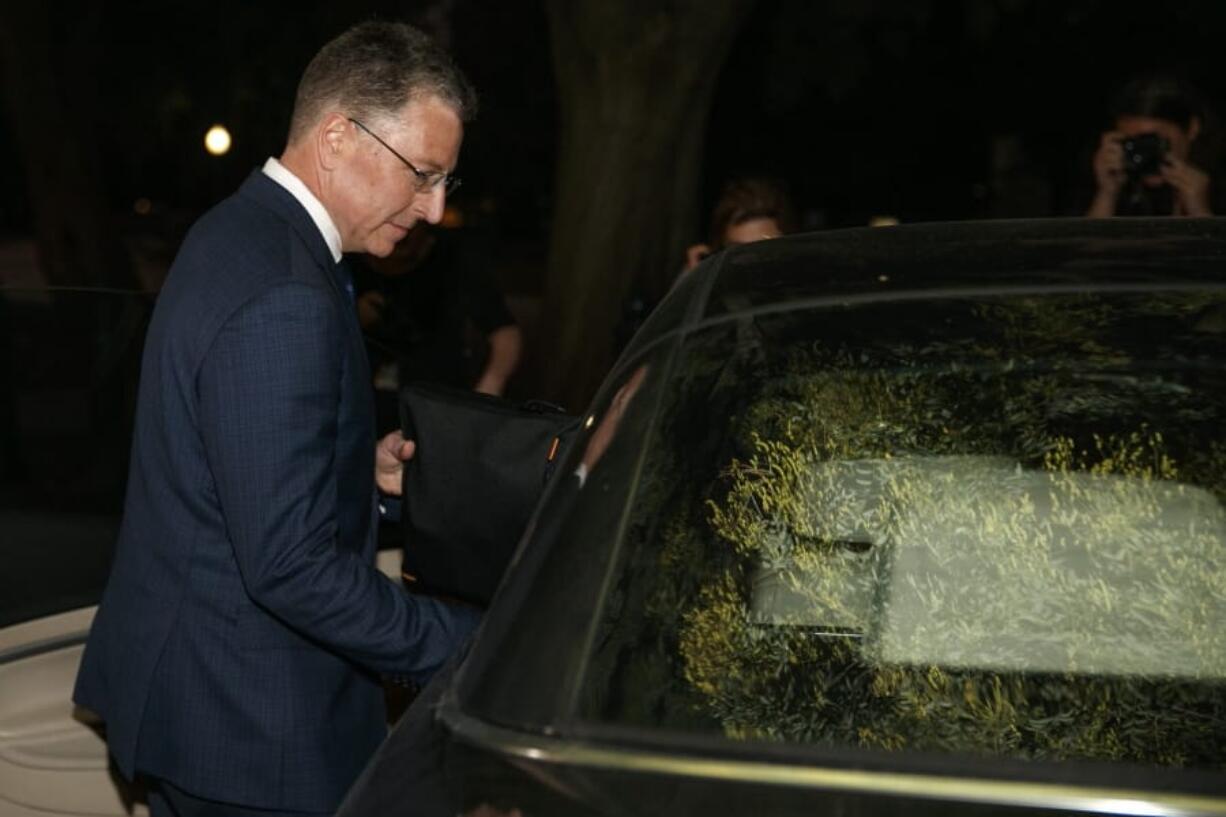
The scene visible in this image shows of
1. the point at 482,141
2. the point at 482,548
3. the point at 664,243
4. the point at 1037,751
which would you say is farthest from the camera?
the point at 482,141

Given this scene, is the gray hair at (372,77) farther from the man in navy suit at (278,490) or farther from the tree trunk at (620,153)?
the tree trunk at (620,153)

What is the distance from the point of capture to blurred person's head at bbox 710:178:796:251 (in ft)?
17.4

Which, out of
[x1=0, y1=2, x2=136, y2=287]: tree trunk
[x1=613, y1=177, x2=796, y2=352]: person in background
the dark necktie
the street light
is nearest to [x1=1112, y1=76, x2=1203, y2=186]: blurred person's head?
[x1=613, y1=177, x2=796, y2=352]: person in background

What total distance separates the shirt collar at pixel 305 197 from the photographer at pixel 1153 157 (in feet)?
9.94

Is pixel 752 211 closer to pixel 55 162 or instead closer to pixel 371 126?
pixel 371 126

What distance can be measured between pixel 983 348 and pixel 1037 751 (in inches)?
19.5

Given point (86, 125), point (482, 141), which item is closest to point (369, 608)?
point (86, 125)

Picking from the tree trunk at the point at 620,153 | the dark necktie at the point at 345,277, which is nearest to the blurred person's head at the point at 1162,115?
the dark necktie at the point at 345,277

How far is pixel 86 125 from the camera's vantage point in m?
16.5

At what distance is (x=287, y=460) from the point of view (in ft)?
8.81

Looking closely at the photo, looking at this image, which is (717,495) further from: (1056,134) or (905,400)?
(1056,134)

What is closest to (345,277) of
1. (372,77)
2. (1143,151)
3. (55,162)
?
(372,77)

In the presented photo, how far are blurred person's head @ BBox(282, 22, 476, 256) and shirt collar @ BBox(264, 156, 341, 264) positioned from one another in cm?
1

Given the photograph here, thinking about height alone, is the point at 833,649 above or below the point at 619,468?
Answer: below
